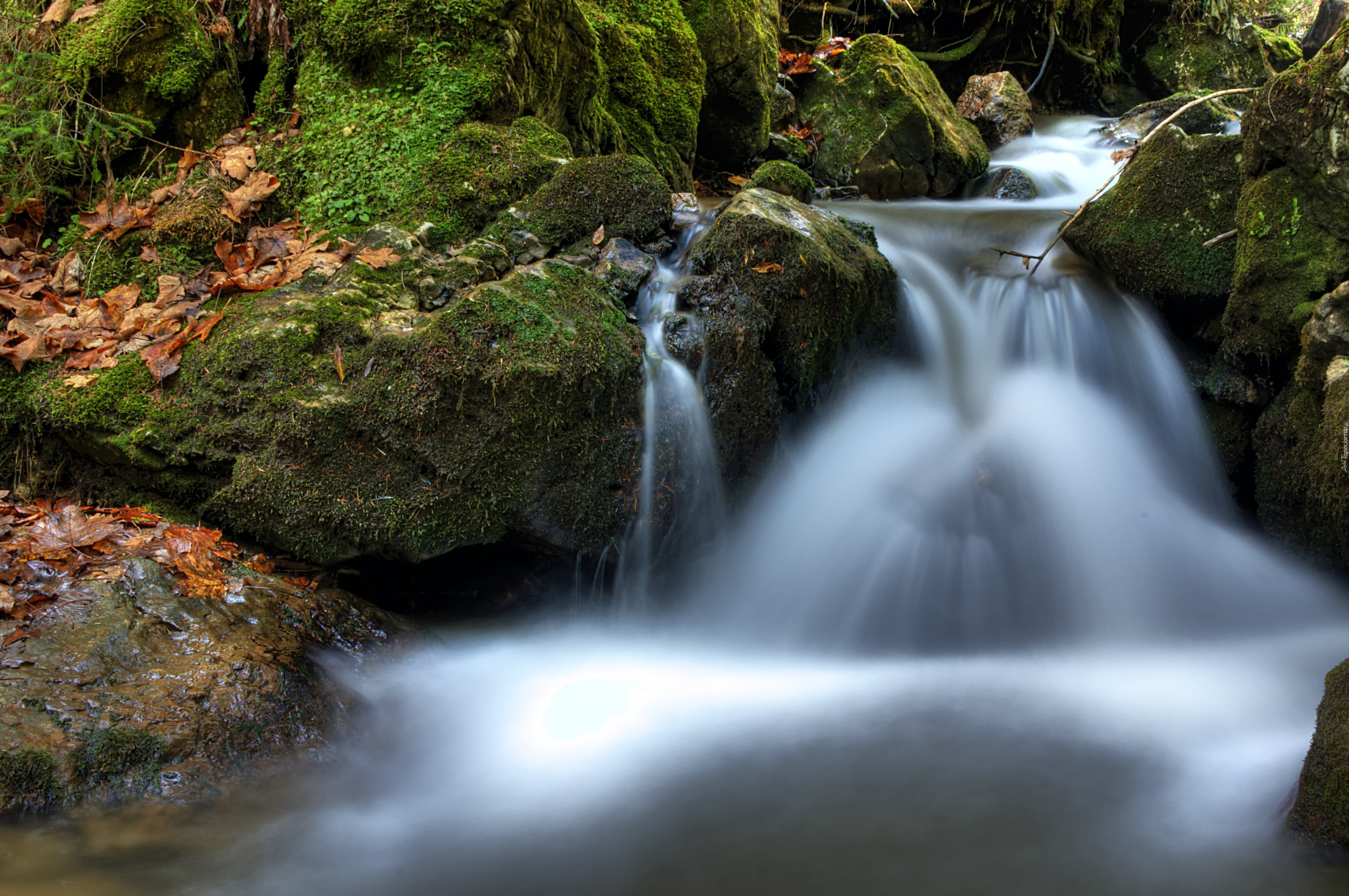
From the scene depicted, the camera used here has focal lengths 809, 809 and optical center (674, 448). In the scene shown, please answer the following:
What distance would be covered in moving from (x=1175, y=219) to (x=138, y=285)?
573 centimetres

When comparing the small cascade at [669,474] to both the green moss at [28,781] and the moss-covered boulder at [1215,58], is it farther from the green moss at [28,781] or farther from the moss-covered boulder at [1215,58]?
the moss-covered boulder at [1215,58]

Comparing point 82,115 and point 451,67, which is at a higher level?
point 451,67

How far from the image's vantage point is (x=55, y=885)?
6.70 feet

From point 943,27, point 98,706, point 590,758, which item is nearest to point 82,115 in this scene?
point 98,706

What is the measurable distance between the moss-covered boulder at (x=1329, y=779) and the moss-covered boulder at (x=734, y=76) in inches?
220

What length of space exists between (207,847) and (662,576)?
2120 mm

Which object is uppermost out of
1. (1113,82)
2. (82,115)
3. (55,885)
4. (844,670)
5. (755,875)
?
(1113,82)

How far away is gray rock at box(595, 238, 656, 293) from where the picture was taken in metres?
4.03

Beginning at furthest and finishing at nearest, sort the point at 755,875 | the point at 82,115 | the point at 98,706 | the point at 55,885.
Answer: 1. the point at 82,115
2. the point at 98,706
3. the point at 755,875
4. the point at 55,885

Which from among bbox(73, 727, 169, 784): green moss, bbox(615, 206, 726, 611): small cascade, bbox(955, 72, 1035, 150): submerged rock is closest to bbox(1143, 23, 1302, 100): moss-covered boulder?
bbox(955, 72, 1035, 150): submerged rock

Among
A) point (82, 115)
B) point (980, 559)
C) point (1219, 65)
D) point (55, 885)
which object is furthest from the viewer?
point (1219, 65)

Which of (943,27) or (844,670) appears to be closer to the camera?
(844,670)

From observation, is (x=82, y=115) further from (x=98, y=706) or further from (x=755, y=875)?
(x=755, y=875)

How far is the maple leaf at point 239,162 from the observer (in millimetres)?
4383
